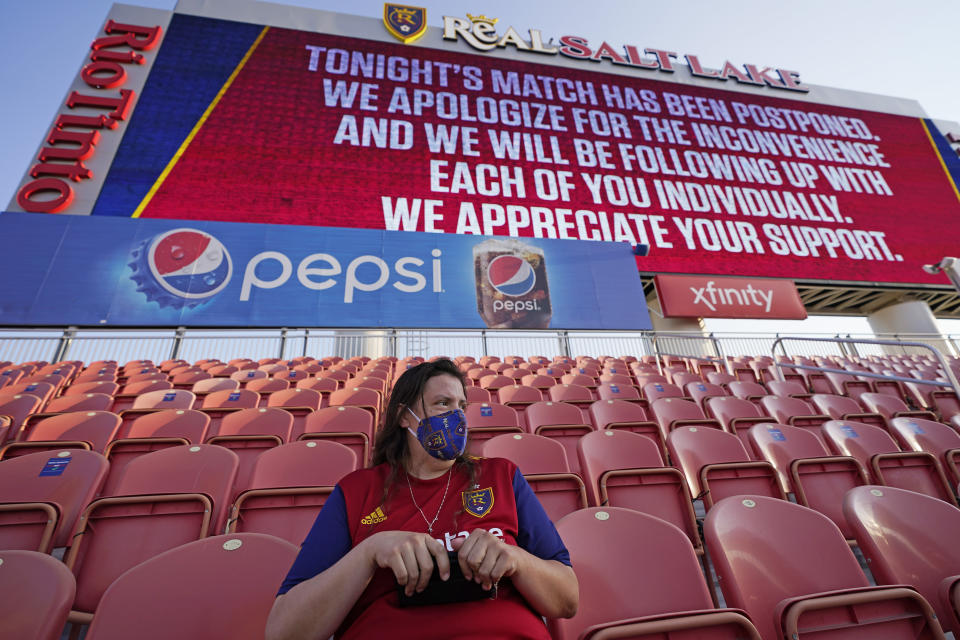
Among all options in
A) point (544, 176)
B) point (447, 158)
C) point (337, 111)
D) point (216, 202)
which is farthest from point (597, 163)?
point (216, 202)

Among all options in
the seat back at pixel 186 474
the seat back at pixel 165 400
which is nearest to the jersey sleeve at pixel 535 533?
the seat back at pixel 186 474

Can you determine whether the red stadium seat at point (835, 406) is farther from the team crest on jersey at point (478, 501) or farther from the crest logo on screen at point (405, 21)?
the crest logo on screen at point (405, 21)

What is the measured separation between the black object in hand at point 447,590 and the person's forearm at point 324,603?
13 centimetres

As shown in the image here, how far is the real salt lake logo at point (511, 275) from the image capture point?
12773 millimetres

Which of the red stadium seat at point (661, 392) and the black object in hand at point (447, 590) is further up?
the red stadium seat at point (661, 392)

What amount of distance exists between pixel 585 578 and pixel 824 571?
1.02 metres

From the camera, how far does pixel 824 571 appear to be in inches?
68.3

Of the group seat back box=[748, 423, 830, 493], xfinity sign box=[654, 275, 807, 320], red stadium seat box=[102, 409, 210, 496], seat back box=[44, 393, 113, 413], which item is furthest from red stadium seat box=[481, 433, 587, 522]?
xfinity sign box=[654, 275, 807, 320]

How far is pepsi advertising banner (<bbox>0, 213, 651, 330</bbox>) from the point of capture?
10414mm

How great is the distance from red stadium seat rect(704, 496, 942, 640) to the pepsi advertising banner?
34.0 ft

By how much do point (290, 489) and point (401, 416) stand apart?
36.3 inches

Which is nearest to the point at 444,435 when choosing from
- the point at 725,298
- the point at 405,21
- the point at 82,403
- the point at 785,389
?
the point at 82,403

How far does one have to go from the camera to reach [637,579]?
1.63 meters

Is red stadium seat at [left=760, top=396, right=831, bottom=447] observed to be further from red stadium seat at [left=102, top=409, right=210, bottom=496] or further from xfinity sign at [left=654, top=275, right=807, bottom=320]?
xfinity sign at [left=654, top=275, right=807, bottom=320]
